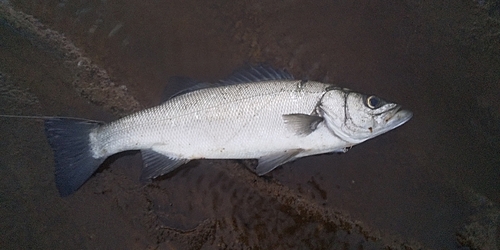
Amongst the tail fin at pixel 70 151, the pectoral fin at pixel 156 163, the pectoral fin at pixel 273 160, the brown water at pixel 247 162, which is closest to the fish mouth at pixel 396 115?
the brown water at pixel 247 162

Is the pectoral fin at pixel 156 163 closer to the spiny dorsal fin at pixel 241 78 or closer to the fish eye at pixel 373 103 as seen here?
the spiny dorsal fin at pixel 241 78

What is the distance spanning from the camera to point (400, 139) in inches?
107

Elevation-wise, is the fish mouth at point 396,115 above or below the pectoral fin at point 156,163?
below

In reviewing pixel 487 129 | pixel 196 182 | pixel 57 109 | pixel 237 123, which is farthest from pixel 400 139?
pixel 57 109

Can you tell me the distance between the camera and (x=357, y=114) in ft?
7.65

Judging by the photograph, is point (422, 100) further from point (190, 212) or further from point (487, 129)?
point (190, 212)

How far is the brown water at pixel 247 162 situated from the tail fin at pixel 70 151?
0.15 metres

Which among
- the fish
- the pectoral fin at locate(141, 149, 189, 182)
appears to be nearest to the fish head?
the fish

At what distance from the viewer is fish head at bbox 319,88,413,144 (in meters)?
2.32

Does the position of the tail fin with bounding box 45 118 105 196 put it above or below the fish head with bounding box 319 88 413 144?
above

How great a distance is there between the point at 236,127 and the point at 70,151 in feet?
4.04

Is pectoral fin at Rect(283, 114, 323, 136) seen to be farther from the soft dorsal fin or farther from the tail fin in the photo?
the tail fin

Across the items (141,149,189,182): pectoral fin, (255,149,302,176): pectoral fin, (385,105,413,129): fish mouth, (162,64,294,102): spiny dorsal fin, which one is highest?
(162,64,294,102): spiny dorsal fin

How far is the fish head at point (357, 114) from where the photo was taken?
232cm
